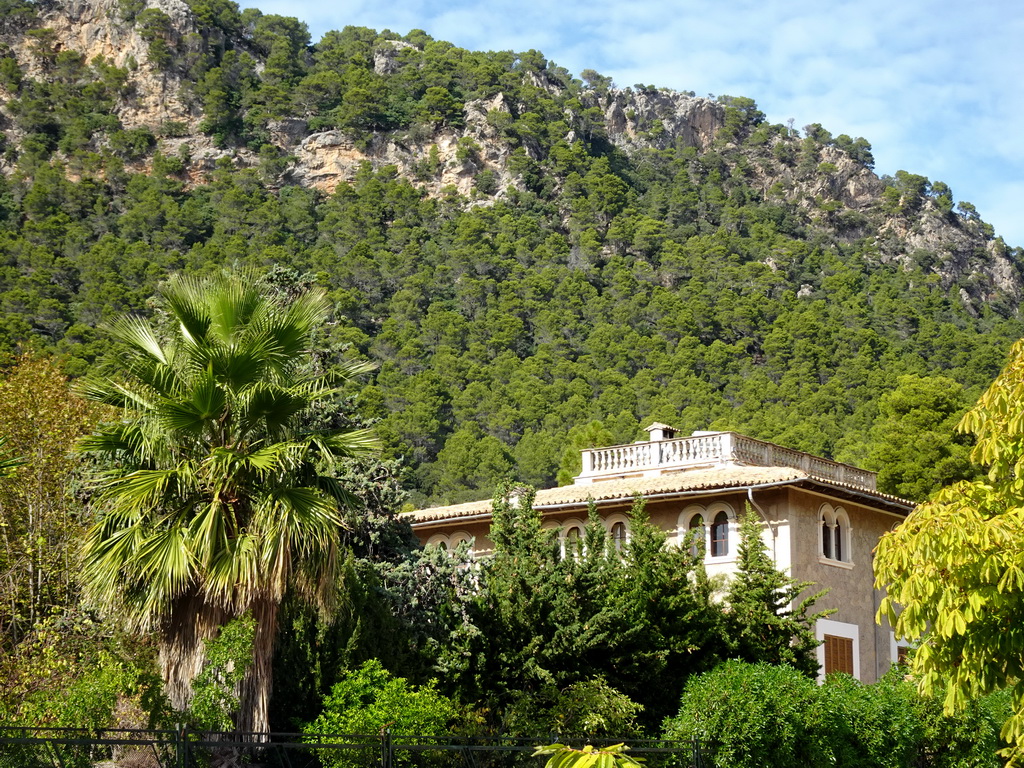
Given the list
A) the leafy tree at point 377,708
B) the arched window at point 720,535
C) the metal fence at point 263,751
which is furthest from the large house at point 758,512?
the leafy tree at point 377,708

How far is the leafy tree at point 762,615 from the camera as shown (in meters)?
21.1

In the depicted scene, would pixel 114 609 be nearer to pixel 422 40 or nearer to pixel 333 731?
pixel 333 731

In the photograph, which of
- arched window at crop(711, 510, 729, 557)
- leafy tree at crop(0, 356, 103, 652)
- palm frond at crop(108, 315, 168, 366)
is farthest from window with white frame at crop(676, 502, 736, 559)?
palm frond at crop(108, 315, 168, 366)

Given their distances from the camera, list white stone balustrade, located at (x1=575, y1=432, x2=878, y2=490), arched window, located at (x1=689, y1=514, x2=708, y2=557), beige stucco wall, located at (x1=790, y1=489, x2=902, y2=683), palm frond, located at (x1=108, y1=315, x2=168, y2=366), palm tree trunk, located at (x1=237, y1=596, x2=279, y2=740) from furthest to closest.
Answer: white stone balustrade, located at (x1=575, y1=432, x2=878, y2=490) < arched window, located at (x1=689, y1=514, x2=708, y2=557) < beige stucco wall, located at (x1=790, y1=489, x2=902, y2=683) < palm frond, located at (x1=108, y1=315, x2=168, y2=366) < palm tree trunk, located at (x1=237, y1=596, x2=279, y2=740)

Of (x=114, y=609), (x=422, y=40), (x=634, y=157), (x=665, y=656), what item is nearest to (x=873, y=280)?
(x=634, y=157)

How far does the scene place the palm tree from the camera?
13516mm

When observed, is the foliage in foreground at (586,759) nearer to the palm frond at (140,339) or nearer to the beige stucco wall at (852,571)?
the palm frond at (140,339)

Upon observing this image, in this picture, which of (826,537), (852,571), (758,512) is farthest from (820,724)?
(852,571)

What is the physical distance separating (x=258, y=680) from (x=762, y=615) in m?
9.95

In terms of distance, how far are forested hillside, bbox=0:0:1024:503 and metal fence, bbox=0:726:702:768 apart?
26.1 meters

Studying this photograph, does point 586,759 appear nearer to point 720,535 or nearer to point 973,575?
point 973,575

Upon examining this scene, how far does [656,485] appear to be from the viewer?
2575 cm

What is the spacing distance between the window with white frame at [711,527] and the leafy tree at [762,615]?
3328 millimetres

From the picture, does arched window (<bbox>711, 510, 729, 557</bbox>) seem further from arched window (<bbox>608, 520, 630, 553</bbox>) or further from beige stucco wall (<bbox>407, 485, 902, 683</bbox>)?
arched window (<bbox>608, 520, 630, 553</bbox>)
